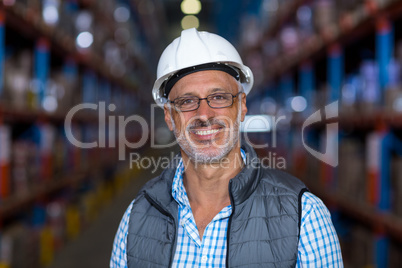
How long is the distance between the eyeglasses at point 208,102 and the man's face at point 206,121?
2 centimetres

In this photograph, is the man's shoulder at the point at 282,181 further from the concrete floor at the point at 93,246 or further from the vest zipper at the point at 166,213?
the concrete floor at the point at 93,246

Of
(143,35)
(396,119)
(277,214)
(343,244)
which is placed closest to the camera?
(277,214)

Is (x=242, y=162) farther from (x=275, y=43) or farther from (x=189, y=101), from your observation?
(x=275, y=43)

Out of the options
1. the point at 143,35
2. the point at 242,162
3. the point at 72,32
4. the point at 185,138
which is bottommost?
the point at 242,162

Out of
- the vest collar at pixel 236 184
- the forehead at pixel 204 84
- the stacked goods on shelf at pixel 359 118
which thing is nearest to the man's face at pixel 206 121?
the forehead at pixel 204 84

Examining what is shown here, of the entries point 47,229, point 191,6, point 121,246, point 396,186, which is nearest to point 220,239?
point 121,246

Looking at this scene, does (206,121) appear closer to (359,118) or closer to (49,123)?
(359,118)

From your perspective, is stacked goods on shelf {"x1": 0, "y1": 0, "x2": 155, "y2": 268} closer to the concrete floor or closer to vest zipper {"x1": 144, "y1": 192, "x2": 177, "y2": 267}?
the concrete floor

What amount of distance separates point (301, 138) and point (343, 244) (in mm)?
2147

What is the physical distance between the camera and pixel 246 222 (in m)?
1.42

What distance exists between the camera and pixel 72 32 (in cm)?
508

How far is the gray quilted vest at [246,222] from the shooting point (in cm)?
135

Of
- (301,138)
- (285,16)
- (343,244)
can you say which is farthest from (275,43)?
(343,244)

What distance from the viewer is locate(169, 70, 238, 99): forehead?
1707 millimetres
